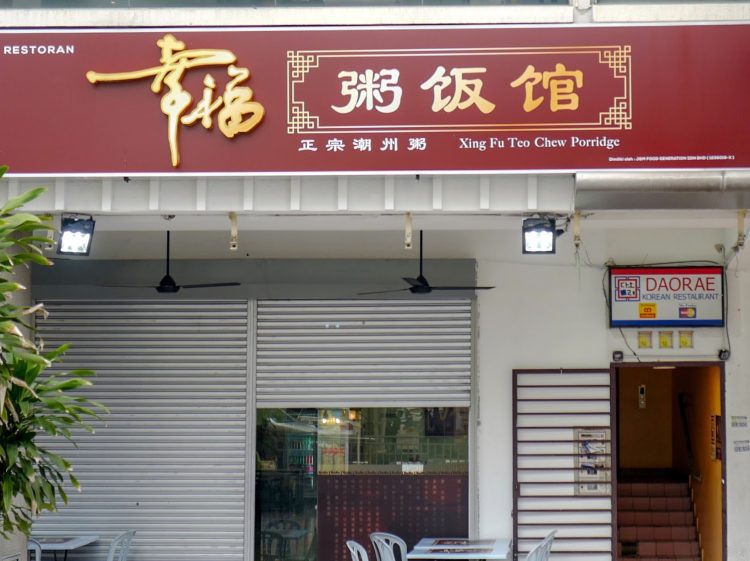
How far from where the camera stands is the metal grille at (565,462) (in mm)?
10492

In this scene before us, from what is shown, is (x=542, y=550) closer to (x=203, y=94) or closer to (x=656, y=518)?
(x=656, y=518)

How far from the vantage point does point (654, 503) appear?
43.1ft

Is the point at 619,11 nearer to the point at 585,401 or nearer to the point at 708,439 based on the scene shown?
the point at 585,401

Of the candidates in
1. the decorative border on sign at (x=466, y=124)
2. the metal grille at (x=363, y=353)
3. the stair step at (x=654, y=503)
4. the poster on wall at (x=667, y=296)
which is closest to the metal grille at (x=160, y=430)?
the metal grille at (x=363, y=353)

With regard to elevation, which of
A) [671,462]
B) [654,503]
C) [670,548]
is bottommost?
[670,548]

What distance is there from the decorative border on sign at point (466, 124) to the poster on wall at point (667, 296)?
2756 mm

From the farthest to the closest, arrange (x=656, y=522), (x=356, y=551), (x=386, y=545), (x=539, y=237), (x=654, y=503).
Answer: (x=654, y=503), (x=656, y=522), (x=386, y=545), (x=356, y=551), (x=539, y=237)

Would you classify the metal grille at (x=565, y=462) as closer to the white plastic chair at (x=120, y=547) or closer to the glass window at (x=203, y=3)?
the white plastic chair at (x=120, y=547)

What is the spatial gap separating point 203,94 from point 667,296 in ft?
16.7

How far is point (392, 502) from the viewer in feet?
35.1

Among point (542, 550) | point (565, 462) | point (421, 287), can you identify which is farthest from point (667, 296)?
point (542, 550)

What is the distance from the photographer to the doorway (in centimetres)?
1109

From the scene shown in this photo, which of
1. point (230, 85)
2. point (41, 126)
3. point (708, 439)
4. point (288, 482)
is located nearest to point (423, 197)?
point (230, 85)

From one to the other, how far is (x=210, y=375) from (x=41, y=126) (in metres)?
3.38
